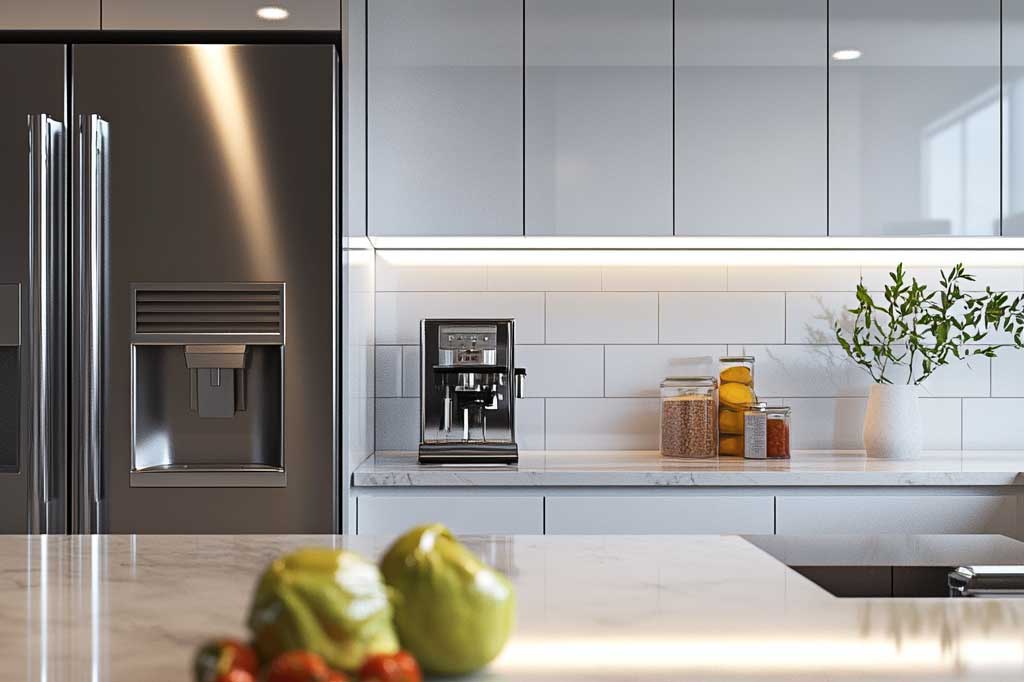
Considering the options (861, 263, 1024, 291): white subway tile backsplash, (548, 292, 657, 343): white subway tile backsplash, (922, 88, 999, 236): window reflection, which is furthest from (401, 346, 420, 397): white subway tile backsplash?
(922, 88, 999, 236): window reflection

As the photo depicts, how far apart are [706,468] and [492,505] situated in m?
0.53

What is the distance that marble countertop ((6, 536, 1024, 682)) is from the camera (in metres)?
0.74

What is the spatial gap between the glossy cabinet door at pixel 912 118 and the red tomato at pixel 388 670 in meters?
2.38

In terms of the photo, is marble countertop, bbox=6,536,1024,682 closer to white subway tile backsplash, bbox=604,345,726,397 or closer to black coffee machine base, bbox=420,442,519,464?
Result: black coffee machine base, bbox=420,442,519,464

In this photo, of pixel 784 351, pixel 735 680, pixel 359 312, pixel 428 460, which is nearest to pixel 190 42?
pixel 359 312

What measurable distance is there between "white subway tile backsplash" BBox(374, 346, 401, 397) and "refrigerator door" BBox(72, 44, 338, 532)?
73 centimetres

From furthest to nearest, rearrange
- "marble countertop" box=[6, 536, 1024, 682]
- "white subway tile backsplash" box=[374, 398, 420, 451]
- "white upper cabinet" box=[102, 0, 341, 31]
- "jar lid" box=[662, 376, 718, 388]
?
"white subway tile backsplash" box=[374, 398, 420, 451]
"jar lid" box=[662, 376, 718, 388]
"white upper cabinet" box=[102, 0, 341, 31]
"marble countertop" box=[6, 536, 1024, 682]

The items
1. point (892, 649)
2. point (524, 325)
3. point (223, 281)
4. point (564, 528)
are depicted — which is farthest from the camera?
point (524, 325)

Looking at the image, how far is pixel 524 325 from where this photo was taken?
2973 mm

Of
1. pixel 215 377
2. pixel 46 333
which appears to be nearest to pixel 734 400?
pixel 215 377

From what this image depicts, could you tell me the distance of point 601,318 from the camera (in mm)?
2980

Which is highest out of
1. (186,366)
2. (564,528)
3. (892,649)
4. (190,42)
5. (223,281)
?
(190,42)

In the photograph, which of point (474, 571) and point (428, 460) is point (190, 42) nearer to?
point (428, 460)

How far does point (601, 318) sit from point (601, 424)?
1.05 feet
